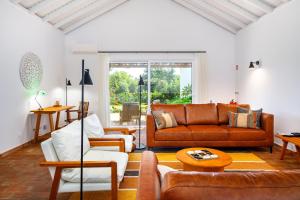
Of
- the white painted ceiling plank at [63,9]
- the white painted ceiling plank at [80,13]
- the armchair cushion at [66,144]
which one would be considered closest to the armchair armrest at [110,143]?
the armchair cushion at [66,144]

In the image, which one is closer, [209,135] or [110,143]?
[110,143]

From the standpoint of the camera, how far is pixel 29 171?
130 inches

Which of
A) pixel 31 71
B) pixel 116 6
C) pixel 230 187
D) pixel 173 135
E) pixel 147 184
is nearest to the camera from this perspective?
pixel 230 187

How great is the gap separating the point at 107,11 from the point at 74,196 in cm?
549

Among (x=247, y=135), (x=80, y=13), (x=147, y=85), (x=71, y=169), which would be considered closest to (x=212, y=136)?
(x=247, y=135)

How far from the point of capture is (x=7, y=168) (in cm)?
340

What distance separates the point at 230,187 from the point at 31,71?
496 cm

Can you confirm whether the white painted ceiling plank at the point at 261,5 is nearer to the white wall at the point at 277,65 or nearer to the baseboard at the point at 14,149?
the white wall at the point at 277,65

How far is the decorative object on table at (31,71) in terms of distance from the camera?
459 centimetres

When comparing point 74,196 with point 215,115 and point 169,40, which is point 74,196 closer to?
point 215,115

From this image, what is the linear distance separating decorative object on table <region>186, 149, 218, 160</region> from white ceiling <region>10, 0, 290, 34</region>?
3.28 meters

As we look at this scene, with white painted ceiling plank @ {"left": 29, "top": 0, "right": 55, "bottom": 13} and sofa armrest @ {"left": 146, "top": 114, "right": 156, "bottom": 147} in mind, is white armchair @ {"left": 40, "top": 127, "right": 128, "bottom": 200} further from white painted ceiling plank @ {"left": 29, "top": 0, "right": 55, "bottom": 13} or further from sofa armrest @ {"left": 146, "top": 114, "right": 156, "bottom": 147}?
white painted ceiling plank @ {"left": 29, "top": 0, "right": 55, "bottom": 13}

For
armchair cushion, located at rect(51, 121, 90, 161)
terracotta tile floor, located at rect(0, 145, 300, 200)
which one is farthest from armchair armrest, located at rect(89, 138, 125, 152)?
terracotta tile floor, located at rect(0, 145, 300, 200)

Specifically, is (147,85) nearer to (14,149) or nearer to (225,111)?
(225,111)
